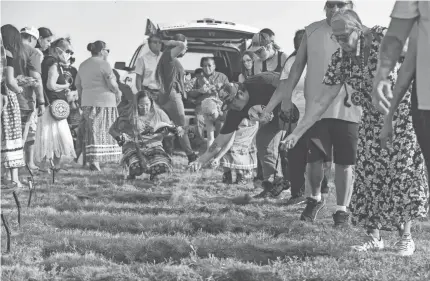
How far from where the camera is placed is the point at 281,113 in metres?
7.37

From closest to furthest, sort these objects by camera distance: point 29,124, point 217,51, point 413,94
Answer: point 413,94
point 29,124
point 217,51

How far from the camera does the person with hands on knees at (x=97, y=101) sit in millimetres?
10719

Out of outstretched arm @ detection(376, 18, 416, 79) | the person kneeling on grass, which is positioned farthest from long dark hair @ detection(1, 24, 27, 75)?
outstretched arm @ detection(376, 18, 416, 79)

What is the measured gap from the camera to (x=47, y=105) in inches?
408

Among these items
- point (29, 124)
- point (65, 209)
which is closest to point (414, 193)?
point (65, 209)

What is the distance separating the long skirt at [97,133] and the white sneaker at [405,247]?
6207 millimetres

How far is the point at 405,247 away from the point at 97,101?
640 cm

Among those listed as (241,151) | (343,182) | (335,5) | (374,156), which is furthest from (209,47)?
(374,156)

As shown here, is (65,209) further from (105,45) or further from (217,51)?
(217,51)

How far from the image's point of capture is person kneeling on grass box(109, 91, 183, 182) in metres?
9.59

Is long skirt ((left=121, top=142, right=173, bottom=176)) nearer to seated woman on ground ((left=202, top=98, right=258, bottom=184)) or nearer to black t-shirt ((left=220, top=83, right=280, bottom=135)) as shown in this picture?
seated woman on ground ((left=202, top=98, right=258, bottom=184))

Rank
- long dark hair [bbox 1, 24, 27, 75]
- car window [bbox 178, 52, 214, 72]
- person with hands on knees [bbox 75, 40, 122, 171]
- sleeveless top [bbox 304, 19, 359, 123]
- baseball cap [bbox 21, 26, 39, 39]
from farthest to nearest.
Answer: car window [bbox 178, 52, 214, 72], person with hands on knees [bbox 75, 40, 122, 171], baseball cap [bbox 21, 26, 39, 39], long dark hair [bbox 1, 24, 27, 75], sleeveless top [bbox 304, 19, 359, 123]

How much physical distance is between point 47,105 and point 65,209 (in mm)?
3447

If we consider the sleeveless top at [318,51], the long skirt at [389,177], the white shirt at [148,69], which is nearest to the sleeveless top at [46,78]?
the white shirt at [148,69]
